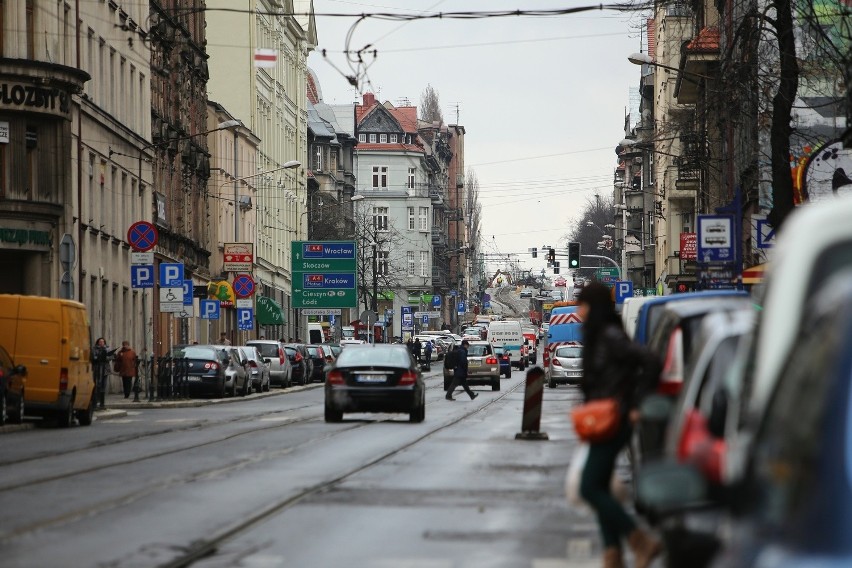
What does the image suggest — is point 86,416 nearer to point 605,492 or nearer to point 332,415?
point 332,415

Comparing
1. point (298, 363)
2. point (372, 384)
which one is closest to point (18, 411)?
point (372, 384)

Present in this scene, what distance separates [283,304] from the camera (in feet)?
357

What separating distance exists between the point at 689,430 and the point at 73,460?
1627cm

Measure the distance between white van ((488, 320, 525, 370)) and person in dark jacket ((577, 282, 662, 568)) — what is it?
301 feet

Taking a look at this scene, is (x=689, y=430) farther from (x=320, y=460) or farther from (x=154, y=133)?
(x=154, y=133)

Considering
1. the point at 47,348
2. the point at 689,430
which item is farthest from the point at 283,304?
the point at 689,430

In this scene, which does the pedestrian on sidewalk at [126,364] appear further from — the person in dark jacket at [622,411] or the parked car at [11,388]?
the person in dark jacket at [622,411]

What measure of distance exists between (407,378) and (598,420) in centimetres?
2435

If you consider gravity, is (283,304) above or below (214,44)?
below

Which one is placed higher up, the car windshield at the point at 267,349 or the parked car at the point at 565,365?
the car windshield at the point at 267,349

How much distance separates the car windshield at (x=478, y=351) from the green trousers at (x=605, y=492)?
55365mm

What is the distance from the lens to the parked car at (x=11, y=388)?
30.1 meters

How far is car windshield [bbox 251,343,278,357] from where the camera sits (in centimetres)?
6488

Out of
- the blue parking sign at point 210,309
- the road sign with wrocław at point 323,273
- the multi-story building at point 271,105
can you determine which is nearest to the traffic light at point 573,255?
the road sign with wrocław at point 323,273
